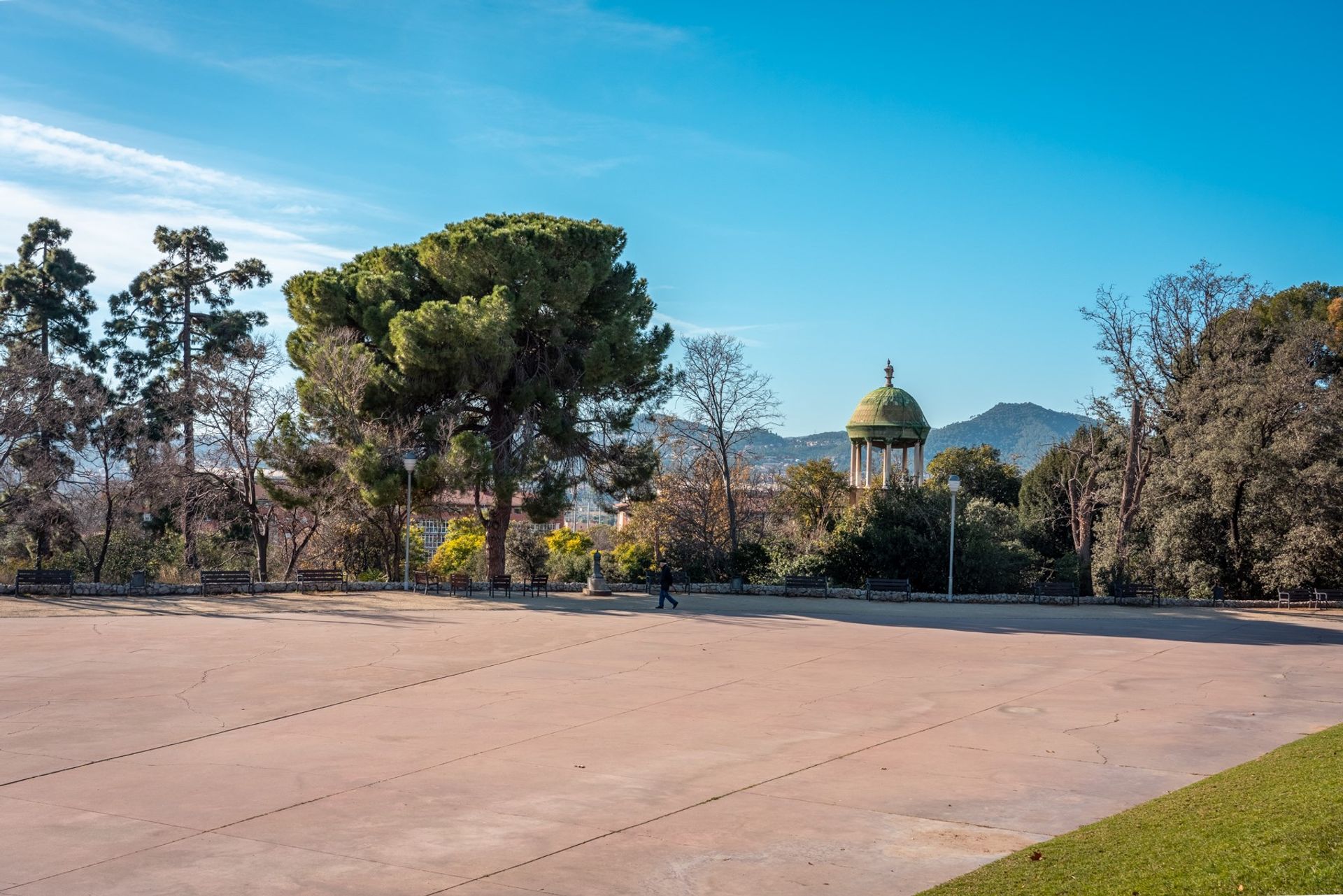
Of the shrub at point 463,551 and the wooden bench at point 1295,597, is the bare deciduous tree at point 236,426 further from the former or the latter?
the wooden bench at point 1295,597

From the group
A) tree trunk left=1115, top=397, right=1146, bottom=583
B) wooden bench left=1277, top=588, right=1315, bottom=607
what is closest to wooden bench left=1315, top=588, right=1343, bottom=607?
wooden bench left=1277, top=588, right=1315, bottom=607

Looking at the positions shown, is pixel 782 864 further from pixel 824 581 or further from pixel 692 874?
pixel 824 581

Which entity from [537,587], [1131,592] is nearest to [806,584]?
[537,587]

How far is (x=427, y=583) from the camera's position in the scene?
30578 millimetres

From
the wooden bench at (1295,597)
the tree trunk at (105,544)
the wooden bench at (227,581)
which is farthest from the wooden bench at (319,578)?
the wooden bench at (1295,597)

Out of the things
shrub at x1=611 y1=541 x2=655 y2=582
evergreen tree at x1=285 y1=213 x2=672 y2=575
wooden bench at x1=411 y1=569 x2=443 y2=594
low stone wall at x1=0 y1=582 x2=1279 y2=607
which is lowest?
low stone wall at x1=0 y1=582 x2=1279 y2=607

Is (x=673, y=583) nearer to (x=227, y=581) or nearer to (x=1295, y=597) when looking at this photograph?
(x=227, y=581)

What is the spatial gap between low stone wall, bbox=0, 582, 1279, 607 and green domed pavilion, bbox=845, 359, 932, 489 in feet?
68.5

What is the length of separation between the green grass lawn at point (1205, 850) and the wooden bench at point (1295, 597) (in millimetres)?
23467

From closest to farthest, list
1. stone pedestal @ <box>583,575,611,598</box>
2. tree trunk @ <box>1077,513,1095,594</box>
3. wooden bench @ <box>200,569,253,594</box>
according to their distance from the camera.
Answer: wooden bench @ <box>200,569,253,594</box> → stone pedestal @ <box>583,575,611,598</box> → tree trunk @ <box>1077,513,1095,594</box>

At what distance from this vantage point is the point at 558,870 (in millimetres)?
7852

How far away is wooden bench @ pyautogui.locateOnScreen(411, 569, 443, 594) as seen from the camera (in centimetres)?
3052

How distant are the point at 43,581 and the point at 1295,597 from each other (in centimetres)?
3262

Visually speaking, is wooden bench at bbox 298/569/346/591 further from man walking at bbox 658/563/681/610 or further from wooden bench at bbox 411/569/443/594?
man walking at bbox 658/563/681/610
